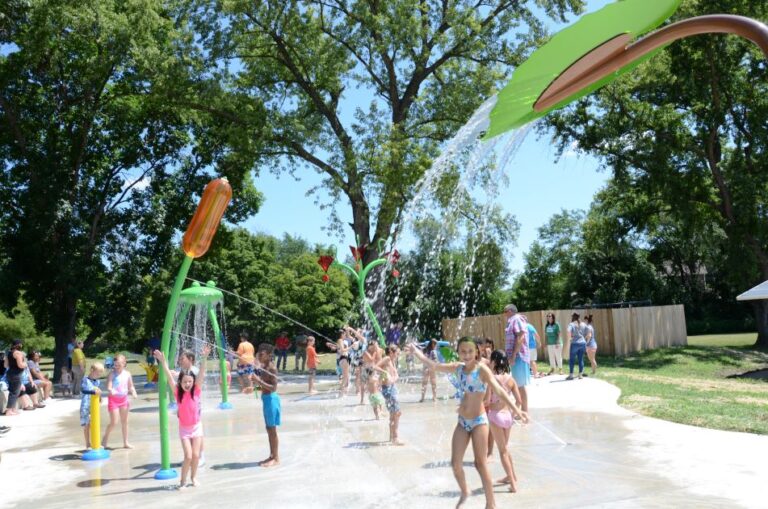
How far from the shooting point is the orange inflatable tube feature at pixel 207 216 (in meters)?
8.19

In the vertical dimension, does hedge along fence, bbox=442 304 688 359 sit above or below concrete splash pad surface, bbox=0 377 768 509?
above

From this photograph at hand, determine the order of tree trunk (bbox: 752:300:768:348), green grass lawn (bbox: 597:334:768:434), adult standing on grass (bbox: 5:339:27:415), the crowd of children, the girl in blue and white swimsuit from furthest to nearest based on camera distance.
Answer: tree trunk (bbox: 752:300:768:348) < adult standing on grass (bbox: 5:339:27:415) < green grass lawn (bbox: 597:334:768:434) < the crowd of children < the girl in blue and white swimsuit

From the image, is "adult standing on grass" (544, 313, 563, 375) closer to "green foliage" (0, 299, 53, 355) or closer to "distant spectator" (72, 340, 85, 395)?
"distant spectator" (72, 340, 85, 395)

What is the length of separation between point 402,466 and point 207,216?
150 inches

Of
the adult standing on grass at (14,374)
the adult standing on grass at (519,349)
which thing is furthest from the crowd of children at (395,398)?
the adult standing on grass at (14,374)

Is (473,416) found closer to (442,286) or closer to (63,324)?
(63,324)

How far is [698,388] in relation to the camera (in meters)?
15.5

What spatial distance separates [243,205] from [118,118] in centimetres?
600

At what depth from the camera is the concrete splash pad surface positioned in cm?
664

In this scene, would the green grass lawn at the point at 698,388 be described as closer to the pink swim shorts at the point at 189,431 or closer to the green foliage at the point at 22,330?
the pink swim shorts at the point at 189,431

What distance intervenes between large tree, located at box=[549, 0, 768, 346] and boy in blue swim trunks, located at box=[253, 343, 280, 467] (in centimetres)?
2147

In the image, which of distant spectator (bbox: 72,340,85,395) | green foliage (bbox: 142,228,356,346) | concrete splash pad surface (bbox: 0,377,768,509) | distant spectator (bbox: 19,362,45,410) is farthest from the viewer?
green foliage (bbox: 142,228,356,346)

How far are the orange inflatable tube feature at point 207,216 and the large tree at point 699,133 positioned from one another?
21.3 meters

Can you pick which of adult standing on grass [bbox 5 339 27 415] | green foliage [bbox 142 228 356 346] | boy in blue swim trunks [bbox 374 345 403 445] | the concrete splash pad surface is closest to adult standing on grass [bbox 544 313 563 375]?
the concrete splash pad surface
